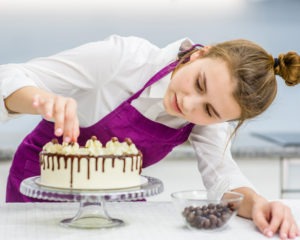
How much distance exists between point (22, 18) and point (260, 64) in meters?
1.59

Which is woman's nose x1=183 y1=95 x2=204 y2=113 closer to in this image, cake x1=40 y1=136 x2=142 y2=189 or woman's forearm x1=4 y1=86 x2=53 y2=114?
cake x1=40 y1=136 x2=142 y2=189

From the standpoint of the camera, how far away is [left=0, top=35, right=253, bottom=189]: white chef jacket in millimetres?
1500

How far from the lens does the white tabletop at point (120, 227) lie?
45.5 inches

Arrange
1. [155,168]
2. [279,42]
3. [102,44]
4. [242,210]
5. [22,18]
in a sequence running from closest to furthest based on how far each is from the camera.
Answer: [242,210]
[102,44]
[155,168]
[22,18]
[279,42]

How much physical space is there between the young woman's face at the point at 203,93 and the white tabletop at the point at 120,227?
0.22 meters

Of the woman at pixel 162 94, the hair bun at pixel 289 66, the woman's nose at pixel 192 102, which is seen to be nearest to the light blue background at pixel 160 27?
the woman at pixel 162 94

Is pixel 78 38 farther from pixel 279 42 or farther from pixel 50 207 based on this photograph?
pixel 50 207

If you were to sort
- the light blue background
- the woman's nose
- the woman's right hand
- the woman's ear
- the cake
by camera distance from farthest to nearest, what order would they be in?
the light blue background
the woman's ear
the woman's nose
the cake
the woman's right hand

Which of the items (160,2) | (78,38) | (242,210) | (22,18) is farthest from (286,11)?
(242,210)

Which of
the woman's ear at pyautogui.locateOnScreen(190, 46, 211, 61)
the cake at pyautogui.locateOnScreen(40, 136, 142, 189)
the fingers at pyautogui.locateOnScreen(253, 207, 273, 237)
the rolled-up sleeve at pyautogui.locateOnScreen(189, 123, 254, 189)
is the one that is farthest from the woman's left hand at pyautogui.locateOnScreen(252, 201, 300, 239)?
the woman's ear at pyautogui.locateOnScreen(190, 46, 211, 61)

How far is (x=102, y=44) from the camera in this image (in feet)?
5.02

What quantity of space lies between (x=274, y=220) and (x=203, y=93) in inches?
12.0

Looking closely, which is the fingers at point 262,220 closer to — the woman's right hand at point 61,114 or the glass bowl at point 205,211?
the glass bowl at point 205,211

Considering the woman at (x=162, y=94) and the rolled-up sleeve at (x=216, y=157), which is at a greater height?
the woman at (x=162, y=94)
